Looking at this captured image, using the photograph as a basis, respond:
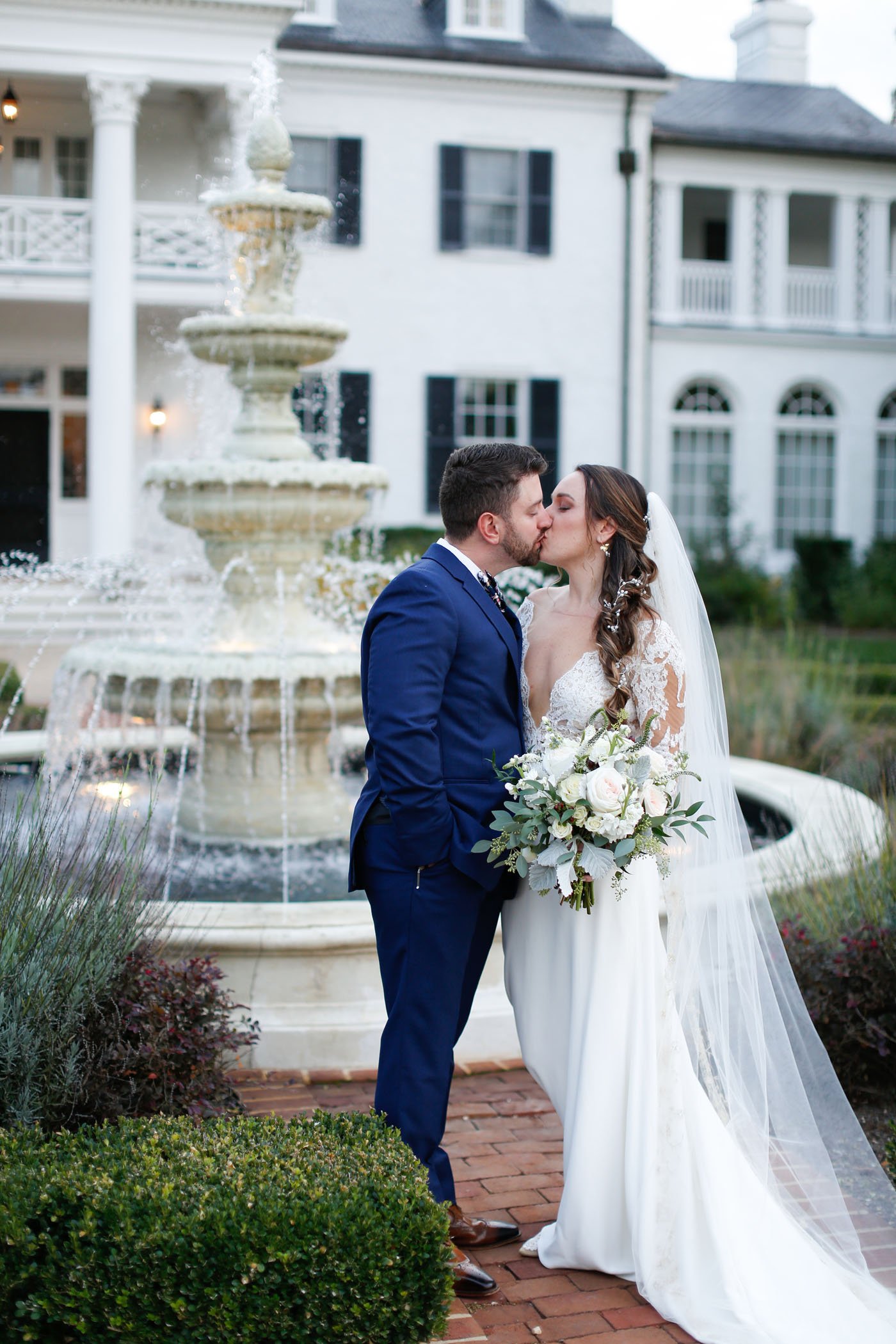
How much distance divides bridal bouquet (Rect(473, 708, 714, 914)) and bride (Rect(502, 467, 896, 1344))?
196 mm

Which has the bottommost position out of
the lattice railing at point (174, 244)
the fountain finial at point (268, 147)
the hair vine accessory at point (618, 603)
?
the hair vine accessory at point (618, 603)

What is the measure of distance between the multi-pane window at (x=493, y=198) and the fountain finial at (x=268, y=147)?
1483cm

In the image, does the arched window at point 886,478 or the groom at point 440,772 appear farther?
the arched window at point 886,478

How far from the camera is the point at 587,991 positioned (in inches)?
145

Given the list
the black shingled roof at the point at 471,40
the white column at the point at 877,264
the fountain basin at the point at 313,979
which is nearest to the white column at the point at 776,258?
the white column at the point at 877,264

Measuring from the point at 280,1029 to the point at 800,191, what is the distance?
72.3 ft

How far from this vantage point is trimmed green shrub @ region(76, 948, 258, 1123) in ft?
13.1

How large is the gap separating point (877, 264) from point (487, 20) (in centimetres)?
778

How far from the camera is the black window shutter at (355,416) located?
2112cm

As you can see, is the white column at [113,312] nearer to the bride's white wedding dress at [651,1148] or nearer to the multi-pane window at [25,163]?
the multi-pane window at [25,163]

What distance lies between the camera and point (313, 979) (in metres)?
5.30

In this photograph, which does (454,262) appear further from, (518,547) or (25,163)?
(518,547)

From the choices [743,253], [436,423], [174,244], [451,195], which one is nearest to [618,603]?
[174,244]

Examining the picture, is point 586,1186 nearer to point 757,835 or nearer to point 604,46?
point 757,835
